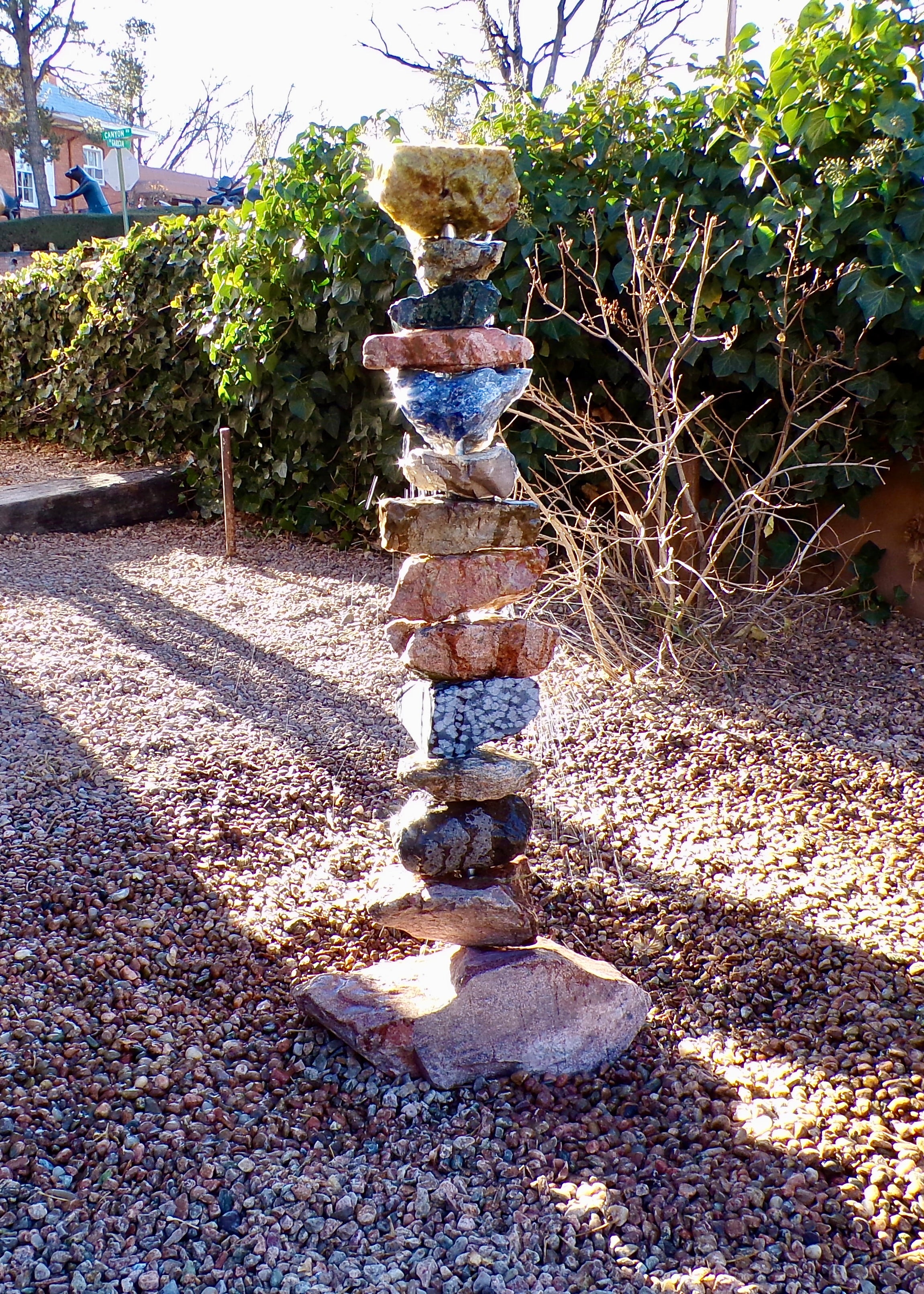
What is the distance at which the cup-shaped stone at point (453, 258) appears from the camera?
2020 millimetres

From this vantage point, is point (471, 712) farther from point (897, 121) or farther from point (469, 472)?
point (897, 121)

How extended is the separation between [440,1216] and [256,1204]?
1.00ft

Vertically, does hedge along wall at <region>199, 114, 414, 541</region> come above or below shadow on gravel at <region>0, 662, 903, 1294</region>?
above

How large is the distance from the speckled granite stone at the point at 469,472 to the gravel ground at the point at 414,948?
112 centimetres

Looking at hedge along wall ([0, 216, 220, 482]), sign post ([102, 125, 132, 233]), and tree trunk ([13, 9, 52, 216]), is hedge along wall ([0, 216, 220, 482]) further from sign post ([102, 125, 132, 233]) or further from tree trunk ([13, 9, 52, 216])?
tree trunk ([13, 9, 52, 216])

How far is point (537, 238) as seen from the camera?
4.61 metres

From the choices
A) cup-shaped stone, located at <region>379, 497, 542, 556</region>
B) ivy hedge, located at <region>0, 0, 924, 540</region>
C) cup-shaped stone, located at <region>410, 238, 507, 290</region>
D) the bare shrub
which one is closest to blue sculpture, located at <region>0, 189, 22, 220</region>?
ivy hedge, located at <region>0, 0, 924, 540</region>

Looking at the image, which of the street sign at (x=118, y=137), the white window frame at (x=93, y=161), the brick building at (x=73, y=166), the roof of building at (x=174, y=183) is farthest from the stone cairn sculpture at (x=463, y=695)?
the white window frame at (x=93, y=161)

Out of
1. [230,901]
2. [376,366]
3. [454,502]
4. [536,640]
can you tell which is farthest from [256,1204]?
[376,366]

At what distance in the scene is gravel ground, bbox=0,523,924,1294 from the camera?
1635 mm

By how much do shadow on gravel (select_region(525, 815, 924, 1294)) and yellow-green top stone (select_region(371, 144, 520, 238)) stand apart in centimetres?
164

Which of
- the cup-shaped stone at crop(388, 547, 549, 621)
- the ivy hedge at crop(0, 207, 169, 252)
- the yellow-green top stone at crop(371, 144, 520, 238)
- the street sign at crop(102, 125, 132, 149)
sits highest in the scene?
the street sign at crop(102, 125, 132, 149)

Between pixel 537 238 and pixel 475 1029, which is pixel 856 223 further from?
pixel 475 1029

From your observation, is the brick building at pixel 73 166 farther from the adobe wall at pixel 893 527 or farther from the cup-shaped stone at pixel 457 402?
the cup-shaped stone at pixel 457 402
